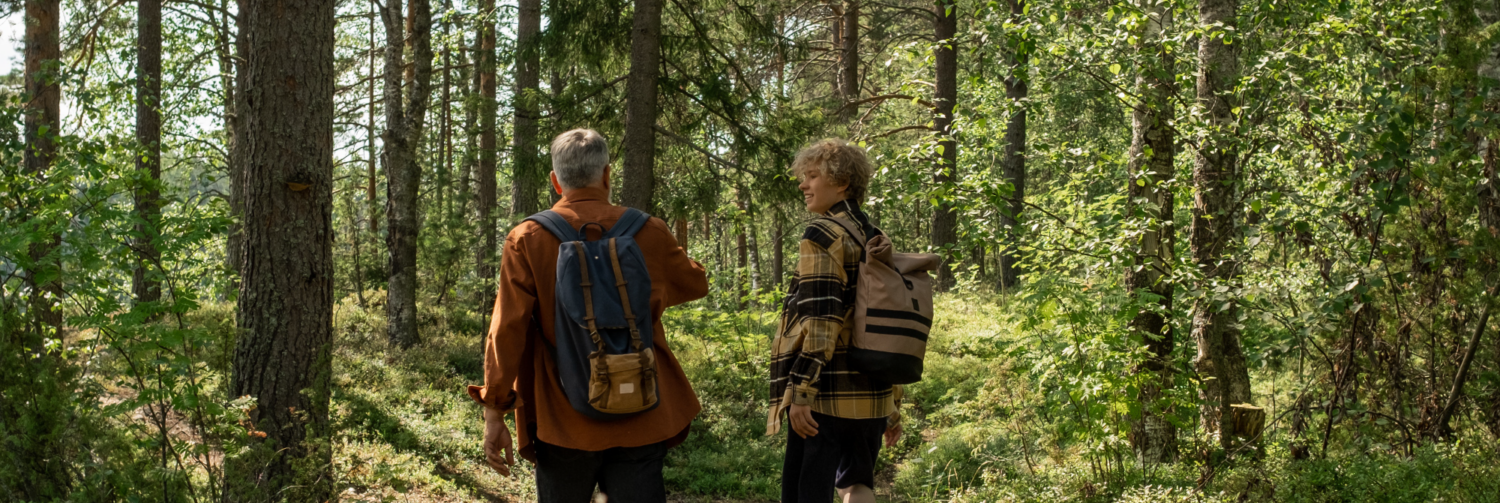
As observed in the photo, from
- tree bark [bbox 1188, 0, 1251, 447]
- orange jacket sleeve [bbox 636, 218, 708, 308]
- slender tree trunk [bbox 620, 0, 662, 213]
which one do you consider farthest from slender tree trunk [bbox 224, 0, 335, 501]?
tree bark [bbox 1188, 0, 1251, 447]

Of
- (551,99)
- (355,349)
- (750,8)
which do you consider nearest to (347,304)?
(355,349)

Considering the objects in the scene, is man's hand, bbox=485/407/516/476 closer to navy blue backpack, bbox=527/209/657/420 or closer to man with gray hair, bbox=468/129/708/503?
man with gray hair, bbox=468/129/708/503

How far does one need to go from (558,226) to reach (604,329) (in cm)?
40

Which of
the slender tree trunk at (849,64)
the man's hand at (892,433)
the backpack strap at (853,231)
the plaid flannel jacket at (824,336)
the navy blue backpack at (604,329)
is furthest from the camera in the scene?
the slender tree trunk at (849,64)

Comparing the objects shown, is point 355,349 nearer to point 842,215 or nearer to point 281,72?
point 281,72

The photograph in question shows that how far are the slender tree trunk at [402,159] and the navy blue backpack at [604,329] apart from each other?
8814 millimetres

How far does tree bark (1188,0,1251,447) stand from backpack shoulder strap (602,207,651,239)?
341cm

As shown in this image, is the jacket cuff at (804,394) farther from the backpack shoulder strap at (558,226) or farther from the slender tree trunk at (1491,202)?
the slender tree trunk at (1491,202)

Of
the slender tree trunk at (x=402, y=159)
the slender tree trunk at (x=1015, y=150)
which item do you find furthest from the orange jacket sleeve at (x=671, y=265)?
the slender tree trunk at (x=402, y=159)

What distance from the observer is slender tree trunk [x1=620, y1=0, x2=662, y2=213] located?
8219 mm

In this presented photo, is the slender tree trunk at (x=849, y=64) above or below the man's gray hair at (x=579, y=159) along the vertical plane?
above

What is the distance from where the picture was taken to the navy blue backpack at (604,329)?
2934 mm

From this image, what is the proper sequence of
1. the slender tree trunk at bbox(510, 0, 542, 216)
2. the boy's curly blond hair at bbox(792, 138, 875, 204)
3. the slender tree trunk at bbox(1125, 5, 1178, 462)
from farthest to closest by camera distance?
the slender tree trunk at bbox(510, 0, 542, 216), the slender tree trunk at bbox(1125, 5, 1178, 462), the boy's curly blond hair at bbox(792, 138, 875, 204)

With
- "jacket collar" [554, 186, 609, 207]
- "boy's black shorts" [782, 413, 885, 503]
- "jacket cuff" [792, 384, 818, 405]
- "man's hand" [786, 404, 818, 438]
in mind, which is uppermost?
"jacket collar" [554, 186, 609, 207]
